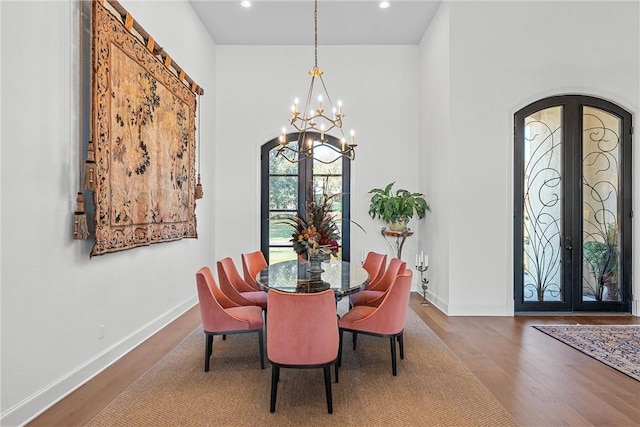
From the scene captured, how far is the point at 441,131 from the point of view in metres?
5.27

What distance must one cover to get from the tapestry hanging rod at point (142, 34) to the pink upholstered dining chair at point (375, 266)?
3.21 metres

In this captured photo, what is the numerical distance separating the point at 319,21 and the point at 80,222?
4.52m

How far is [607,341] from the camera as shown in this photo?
3.90 meters

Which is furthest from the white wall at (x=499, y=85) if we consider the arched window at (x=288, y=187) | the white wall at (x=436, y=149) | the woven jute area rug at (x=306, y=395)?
the arched window at (x=288, y=187)

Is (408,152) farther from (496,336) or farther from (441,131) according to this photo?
(496,336)

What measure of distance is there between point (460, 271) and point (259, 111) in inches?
162

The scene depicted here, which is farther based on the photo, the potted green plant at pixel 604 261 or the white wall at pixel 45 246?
the potted green plant at pixel 604 261

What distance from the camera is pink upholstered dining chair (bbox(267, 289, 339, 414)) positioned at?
2.38 metres

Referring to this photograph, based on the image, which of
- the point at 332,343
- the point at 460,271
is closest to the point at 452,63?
the point at 460,271

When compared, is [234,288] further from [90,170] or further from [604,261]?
[604,261]

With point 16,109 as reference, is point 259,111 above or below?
above

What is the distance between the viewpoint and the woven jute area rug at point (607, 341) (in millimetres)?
3334

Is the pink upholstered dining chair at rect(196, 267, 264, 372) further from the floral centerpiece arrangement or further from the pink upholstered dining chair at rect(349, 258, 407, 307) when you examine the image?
the pink upholstered dining chair at rect(349, 258, 407, 307)

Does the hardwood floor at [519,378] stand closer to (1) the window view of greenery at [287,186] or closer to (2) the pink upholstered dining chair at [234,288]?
(2) the pink upholstered dining chair at [234,288]
